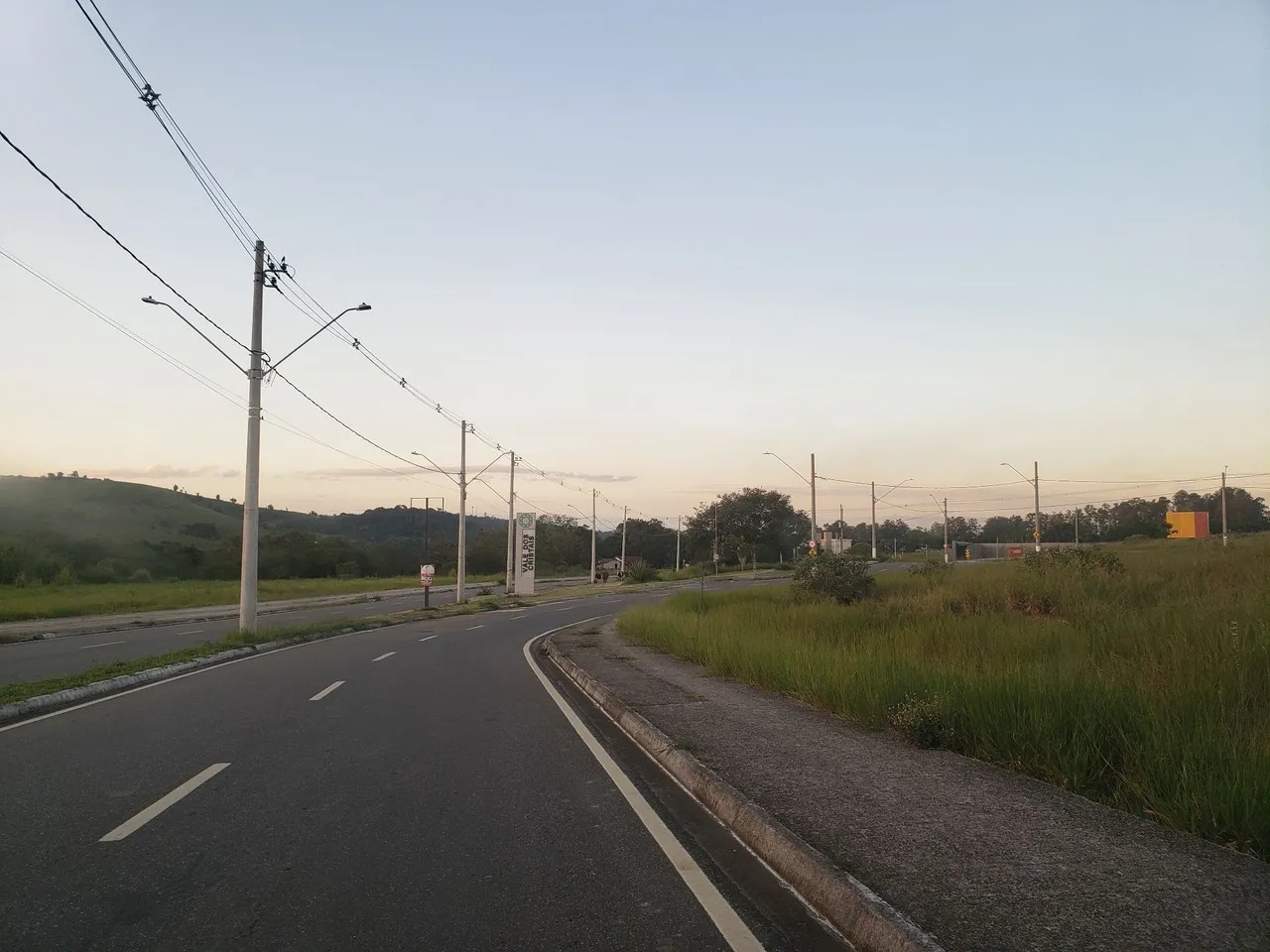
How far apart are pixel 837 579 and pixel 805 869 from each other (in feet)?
84.4

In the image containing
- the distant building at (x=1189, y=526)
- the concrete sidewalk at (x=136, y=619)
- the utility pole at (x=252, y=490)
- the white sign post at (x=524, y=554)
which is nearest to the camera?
the utility pole at (x=252, y=490)

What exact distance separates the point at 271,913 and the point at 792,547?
13409 centimetres

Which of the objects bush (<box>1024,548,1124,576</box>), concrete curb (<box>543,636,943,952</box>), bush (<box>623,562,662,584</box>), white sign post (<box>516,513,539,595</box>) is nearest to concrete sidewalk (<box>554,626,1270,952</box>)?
concrete curb (<box>543,636,943,952</box>)

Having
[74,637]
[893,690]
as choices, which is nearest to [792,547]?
[74,637]

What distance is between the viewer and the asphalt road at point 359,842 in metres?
4.75

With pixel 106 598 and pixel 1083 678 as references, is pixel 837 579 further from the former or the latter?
pixel 106 598

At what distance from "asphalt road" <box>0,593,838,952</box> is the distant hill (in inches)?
2553

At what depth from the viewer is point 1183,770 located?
20.2ft

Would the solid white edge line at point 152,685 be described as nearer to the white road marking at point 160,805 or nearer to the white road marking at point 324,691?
the white road marking at point 324,691

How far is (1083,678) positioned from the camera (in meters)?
9.50

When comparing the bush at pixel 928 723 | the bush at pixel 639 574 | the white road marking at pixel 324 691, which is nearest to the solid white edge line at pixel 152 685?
the white road marking at pixel 324 691

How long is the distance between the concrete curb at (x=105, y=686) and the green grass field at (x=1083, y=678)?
1002cm

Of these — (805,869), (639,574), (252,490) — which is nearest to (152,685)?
(252,490)

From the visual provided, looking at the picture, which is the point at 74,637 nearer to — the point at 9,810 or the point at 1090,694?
the point at 9,810
